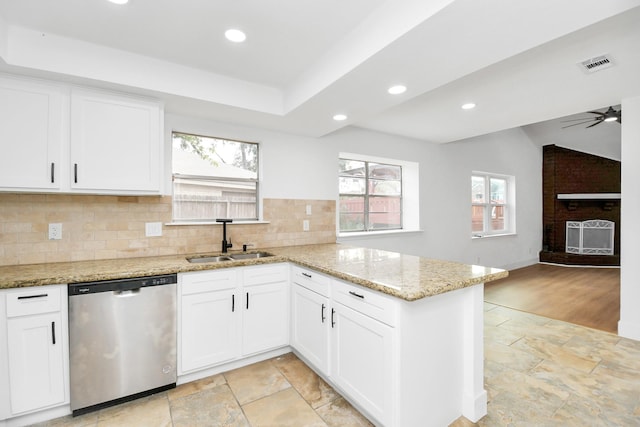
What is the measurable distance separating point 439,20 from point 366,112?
52.7 inches

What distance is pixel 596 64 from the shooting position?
2338 mm

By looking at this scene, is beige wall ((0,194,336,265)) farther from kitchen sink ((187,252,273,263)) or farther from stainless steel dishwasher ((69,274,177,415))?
stainless steel dishwasher ((69,274,177,415))

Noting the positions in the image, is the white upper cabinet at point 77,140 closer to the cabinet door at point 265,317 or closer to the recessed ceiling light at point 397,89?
the cabinet door at point 265,317

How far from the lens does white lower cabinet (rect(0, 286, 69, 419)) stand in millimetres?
1787

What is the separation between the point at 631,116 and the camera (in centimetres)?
302

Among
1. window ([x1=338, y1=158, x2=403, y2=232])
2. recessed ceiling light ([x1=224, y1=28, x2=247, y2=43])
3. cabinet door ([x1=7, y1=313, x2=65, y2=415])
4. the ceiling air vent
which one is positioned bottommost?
cabinet door ([x1=7, y1=313, x2=65, y2=415])

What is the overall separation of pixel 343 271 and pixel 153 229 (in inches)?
71.5

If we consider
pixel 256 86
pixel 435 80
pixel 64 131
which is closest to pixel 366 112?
pixel 435 80

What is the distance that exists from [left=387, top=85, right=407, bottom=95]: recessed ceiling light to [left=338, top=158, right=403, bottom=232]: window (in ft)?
5.78

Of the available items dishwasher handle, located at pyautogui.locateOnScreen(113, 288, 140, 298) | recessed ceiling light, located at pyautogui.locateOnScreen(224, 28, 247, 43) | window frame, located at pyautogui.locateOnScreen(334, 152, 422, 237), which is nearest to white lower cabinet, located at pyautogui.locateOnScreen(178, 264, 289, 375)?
dishwasher handle, located at pyautogui.locateOnScreen(113, 288, 140, 298)

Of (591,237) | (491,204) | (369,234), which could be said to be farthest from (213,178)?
(591,237)

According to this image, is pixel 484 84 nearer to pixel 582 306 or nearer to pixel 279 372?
pixel 279 372

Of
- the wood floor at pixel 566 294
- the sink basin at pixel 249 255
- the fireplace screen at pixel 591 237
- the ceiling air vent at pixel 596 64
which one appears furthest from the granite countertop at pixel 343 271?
the fireplace screen at pixel 591 237

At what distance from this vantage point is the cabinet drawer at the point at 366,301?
1626mm
